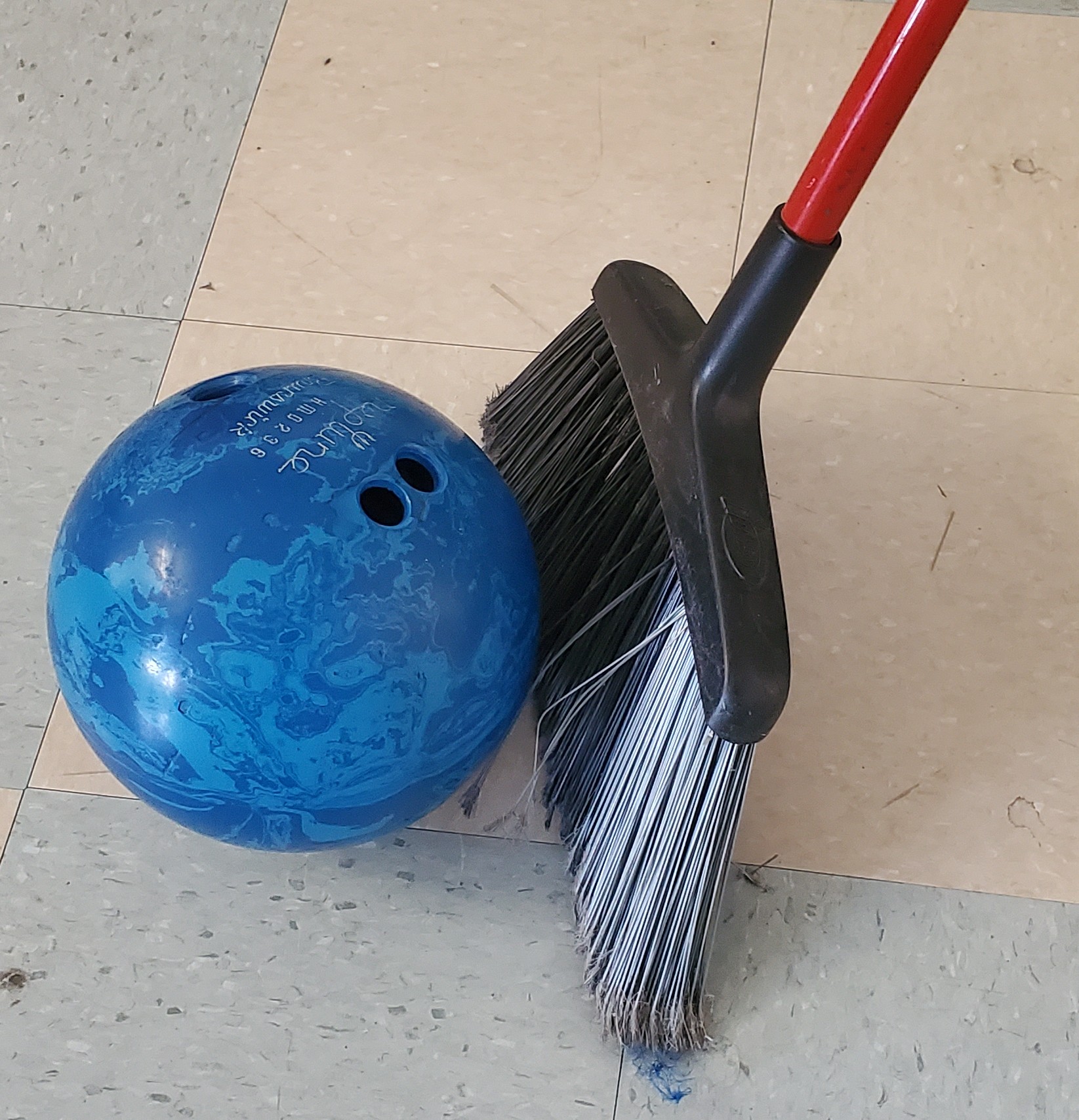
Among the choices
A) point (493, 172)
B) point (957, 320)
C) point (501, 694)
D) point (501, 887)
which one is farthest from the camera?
point (493, 172)

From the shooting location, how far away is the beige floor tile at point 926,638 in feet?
3.70

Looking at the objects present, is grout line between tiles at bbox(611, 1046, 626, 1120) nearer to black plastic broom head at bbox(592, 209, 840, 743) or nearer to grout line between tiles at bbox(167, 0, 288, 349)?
black plastic broom head at bbox(592, 209, 840, 743)

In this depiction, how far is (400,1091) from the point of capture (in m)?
1.01

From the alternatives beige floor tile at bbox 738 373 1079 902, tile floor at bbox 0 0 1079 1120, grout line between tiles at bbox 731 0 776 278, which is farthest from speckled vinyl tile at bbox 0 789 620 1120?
grout line between tiles at bbox 731 0 776 278

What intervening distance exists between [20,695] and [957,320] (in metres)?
0.98

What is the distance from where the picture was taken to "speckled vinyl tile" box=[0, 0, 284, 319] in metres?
1.49

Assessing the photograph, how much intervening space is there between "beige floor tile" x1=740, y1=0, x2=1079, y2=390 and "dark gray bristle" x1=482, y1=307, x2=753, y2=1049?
1.24ft

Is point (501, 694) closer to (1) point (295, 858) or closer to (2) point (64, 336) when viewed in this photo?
(1) point (295, 858)

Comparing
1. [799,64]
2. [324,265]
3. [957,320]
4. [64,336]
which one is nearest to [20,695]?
[64,336]

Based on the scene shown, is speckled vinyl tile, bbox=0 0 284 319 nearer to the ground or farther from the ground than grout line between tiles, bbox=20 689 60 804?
farther from the ground

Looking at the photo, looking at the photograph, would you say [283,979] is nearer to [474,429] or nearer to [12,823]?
[12,823]

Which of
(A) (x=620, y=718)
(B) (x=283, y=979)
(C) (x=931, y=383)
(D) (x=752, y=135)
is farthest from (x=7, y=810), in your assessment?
(D) (x=752, y=135)

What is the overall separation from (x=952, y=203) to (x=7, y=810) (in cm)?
113

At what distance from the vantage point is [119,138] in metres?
1.62
